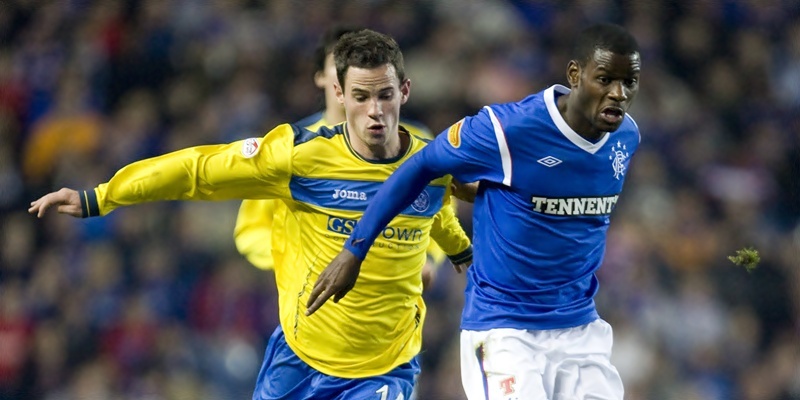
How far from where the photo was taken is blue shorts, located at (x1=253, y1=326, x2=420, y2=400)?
14.7ft

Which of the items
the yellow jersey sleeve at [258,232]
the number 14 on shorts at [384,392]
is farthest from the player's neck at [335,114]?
the number 14 on shorts at [384,392]

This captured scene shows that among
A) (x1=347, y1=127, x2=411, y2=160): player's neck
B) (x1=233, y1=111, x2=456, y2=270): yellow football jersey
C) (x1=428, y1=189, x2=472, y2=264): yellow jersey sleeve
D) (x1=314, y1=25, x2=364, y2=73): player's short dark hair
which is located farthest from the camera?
(x1=314, y1=25, x2=364, y2=73): player's short dark hair

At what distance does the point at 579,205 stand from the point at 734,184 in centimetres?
527

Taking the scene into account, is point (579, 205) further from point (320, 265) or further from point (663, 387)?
point (663, 387)

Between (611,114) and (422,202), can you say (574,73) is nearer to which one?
(611,114)

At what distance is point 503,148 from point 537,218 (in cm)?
27

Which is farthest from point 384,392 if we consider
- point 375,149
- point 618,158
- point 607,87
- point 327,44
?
point 327,44

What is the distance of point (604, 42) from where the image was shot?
3869 millimetres

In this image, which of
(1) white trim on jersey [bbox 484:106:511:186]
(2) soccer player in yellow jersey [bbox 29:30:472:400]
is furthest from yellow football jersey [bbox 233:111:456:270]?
(1) white trim on jersey [bbox 484:106:511:186]

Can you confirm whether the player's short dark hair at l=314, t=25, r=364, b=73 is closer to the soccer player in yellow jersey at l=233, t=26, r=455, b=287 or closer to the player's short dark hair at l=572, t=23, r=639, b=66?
the soccer player in yellow jersey at l=233, t=26, r=455, b=287

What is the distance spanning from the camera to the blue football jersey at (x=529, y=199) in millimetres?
3945

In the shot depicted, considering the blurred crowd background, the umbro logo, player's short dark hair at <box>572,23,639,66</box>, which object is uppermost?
player's short dark hair at <box>572,23,639,66</box>

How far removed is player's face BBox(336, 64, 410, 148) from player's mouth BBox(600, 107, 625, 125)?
85 cm

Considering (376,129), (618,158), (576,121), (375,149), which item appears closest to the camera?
(576,121)
